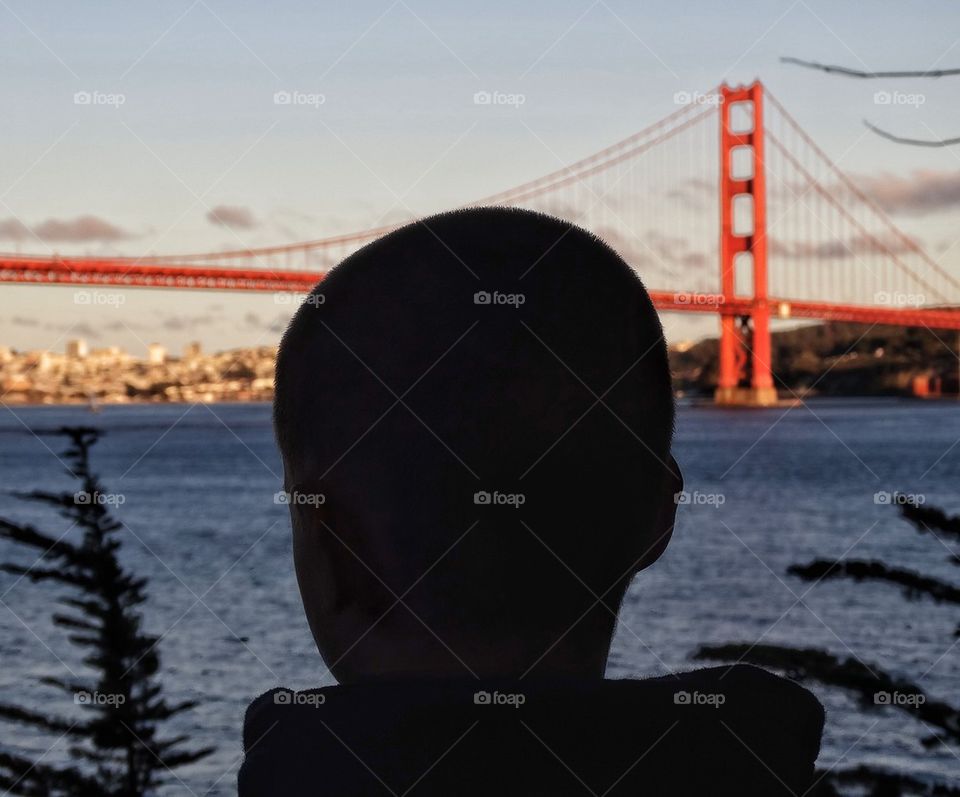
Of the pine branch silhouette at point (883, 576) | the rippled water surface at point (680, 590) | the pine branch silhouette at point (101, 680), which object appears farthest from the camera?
the rippled water surface at point (680, 590)

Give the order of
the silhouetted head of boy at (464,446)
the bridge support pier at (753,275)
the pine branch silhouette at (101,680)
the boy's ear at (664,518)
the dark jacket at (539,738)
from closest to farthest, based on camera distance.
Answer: the dark jacket at (539,738), the silhouetted head of boy at (464,446), the boy's ear at (664,518), the pine branch silhouette at (101,680), the bridge support pier at (753,275)

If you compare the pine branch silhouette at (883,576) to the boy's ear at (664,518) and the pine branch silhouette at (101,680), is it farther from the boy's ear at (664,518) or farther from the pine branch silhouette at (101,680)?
the pine branch silhouette at (101,680)

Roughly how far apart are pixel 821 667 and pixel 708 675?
2911 millimetres

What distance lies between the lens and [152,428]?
10550 centimetres

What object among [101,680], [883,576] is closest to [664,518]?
[883,576]

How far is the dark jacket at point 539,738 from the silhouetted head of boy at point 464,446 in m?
0.10

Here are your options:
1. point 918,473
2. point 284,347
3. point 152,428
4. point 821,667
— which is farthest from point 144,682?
point 152,428

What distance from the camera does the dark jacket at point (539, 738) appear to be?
59 centimetres

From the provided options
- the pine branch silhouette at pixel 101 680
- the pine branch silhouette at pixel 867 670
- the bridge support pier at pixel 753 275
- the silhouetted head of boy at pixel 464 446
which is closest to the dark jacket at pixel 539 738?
the silhouetted head of boy at pixel 464 446

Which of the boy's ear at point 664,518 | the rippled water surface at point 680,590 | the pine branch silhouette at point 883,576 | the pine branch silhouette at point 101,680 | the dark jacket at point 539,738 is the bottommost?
the rippled water surface at point 680,590

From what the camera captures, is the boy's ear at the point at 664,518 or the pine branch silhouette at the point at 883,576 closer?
the boy's ear at the point at 664,518

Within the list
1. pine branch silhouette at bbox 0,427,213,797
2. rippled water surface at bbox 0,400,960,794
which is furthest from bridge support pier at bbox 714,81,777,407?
pine branch silhouette at bbox 0,427,213,797

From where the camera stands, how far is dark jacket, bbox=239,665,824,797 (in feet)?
1.92

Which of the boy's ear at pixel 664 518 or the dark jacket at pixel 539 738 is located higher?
the boy's ear at pixel 664 518
